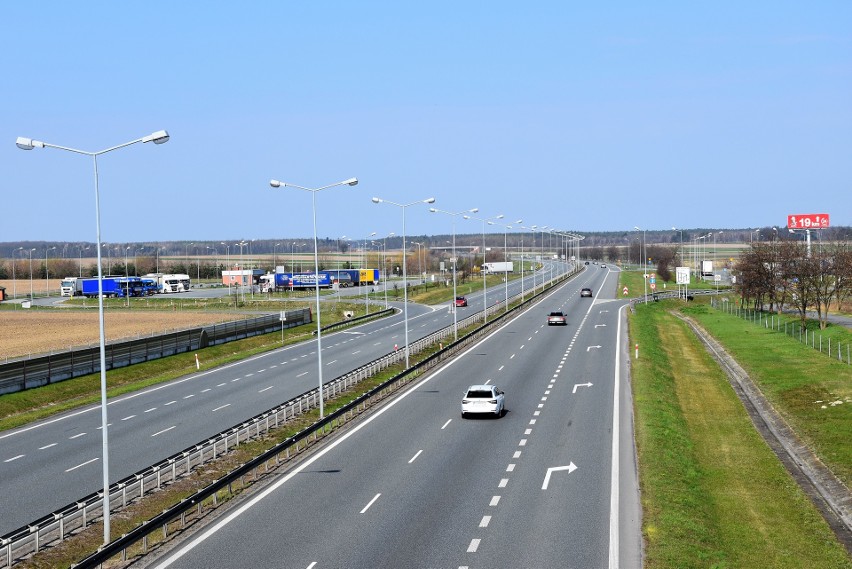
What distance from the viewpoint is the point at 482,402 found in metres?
36.9

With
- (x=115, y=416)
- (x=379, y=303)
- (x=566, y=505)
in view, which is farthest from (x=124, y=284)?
(x=566, y=505)

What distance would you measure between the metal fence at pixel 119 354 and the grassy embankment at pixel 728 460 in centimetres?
3080

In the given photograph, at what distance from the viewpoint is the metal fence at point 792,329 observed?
61.5m

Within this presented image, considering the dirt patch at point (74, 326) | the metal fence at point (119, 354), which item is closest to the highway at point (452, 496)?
the metal fence at point (119, 354)

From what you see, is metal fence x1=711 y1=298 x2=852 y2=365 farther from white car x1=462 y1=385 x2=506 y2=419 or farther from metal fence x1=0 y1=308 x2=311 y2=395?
metal fence x1=0 y1=308 x2=311 y2=395

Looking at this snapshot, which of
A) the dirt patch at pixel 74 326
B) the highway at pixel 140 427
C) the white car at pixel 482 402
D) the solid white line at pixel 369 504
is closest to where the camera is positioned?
the solid white line at pixel 369 504

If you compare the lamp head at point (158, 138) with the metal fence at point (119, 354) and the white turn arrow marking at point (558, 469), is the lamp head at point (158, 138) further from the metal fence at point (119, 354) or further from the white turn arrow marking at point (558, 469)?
the metal fence at point (119, 354)

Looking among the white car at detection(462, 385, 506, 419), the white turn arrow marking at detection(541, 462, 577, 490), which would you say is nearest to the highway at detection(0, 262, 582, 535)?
the white car at detection(462, 385, 506, 419)

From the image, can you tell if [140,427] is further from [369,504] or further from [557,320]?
[557,320]

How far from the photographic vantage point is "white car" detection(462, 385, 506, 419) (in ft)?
121

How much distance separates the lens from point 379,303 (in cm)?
12075

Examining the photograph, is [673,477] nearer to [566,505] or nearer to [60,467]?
[566,505]

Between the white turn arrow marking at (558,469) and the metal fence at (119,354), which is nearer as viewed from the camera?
the white turn arrow marking at (558,469)

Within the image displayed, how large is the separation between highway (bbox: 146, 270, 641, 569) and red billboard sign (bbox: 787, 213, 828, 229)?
397 feet
